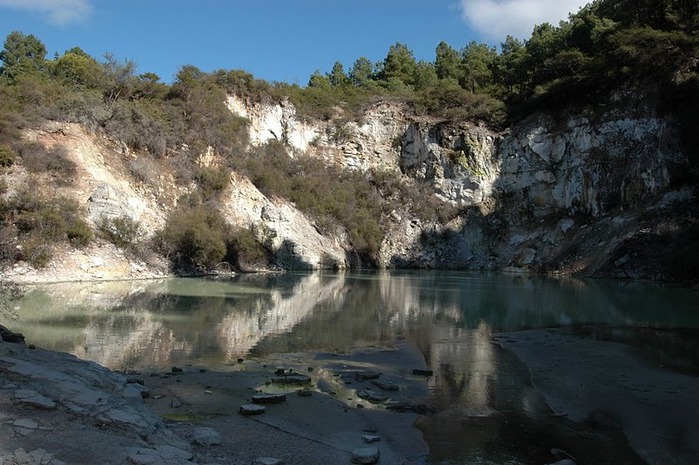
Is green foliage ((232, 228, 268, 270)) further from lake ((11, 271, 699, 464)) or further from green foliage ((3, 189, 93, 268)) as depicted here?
green foliage ((3, 189, 93, 268))

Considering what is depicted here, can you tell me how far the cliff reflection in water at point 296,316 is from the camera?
468 inches

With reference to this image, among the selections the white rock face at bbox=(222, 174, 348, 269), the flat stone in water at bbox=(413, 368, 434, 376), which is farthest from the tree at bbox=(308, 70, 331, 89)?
the flat stone in water at bbox=(413, 368, 434, 376)

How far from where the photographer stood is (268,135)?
52219 millimetres

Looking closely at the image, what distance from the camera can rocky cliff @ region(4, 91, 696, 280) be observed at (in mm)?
33672

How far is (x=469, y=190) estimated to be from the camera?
55125 mm

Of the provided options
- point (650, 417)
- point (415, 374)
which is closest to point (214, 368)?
point (415, 374)

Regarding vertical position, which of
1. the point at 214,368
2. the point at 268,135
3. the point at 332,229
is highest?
the point at 268,135

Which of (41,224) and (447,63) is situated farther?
(447,63)

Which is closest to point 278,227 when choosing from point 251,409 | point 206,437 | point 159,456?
point 251,409

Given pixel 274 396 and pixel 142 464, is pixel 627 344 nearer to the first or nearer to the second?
pixel 274 396

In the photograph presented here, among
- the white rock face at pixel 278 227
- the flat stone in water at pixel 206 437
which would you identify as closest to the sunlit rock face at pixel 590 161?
the white rock face at pixel 278 227

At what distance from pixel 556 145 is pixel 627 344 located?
4173cm

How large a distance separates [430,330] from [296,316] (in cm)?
433

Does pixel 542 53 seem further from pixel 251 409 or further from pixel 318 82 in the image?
pixel 251 409
